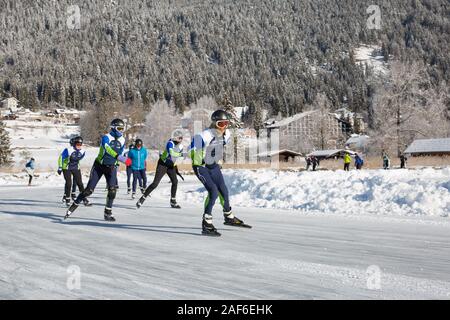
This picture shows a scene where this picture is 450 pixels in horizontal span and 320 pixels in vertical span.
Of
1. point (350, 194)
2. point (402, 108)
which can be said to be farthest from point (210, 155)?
point (402, 108)

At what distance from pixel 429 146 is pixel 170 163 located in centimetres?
4402

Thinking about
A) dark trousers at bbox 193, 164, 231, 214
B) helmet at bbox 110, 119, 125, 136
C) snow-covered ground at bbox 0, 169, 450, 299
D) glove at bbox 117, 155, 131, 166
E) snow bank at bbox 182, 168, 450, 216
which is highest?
helmet at bbox 110, 119, 125, 136

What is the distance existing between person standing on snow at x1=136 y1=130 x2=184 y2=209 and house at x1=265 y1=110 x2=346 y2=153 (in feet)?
209

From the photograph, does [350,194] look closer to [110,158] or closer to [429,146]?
[110,158]

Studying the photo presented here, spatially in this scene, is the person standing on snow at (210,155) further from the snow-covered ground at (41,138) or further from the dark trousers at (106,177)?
the snow-covered ground at (41,138)

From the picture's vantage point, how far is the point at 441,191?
10.2m

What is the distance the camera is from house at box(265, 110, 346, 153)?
75438mm

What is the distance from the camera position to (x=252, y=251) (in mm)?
5848

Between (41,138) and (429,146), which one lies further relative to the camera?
(41,138)

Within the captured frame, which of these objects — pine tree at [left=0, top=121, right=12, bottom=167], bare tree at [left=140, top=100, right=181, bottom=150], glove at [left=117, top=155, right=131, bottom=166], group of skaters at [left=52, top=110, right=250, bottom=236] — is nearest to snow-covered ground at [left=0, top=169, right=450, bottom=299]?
group of skaters at [left=52, top=110, right=250, bottom=236]

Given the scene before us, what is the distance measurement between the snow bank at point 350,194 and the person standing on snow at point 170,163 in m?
2.06

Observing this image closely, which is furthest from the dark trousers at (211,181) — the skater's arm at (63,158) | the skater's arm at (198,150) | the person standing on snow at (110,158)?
the skater's arm at (63,158)

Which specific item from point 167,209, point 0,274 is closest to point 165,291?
point 0,274

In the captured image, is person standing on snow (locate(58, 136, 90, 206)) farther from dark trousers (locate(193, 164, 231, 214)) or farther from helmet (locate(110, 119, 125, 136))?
dark trousers (locate(193, 164, 231, 214))
